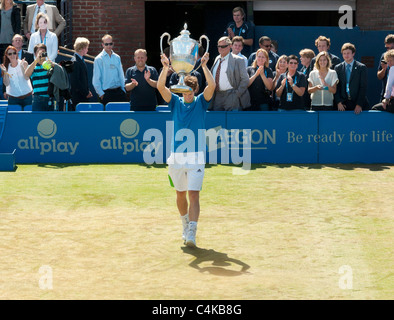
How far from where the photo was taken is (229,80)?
50.0ft

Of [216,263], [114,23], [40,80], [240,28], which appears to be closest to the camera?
[216,263]

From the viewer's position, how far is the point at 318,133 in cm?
1530

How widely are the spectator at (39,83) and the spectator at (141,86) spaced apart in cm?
161

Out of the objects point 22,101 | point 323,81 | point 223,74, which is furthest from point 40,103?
point 323,81

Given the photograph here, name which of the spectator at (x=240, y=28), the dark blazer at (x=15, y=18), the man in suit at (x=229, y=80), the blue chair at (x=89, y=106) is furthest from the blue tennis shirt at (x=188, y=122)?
the dark blazer at (x=15, y=18)

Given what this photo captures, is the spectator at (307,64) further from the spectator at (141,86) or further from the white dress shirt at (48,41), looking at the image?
the white dress shirt at (48,41)

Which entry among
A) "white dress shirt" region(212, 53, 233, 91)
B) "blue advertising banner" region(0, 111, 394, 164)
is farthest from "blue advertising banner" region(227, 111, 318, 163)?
"white dress shirt" region(212, 53, 233, 91)

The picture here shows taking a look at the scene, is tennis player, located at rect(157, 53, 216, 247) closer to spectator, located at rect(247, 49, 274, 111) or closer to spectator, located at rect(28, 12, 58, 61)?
spectator, located at rect(247, 49, 274, 111)

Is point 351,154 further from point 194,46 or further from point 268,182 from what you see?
point 194,46

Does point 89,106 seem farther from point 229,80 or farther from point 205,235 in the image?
point 205,235

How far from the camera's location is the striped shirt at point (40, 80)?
15.5 m

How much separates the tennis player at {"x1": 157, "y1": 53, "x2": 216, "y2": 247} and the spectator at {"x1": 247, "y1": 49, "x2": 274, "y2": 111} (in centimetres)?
620

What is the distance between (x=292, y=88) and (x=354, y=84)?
4.06 ft

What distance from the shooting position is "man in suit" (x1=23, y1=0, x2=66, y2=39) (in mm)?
17969
